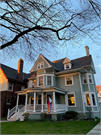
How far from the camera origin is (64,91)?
15.1 m

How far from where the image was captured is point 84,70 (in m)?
15.1

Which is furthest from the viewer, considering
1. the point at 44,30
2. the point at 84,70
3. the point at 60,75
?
the point at 60,75

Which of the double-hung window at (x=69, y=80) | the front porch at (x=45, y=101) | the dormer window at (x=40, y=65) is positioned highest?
the dormer window at (x=40, y=65)

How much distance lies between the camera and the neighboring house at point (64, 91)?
13367 mm

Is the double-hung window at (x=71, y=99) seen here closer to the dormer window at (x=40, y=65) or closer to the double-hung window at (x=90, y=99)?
the double-hung window at (x=90, y=99)

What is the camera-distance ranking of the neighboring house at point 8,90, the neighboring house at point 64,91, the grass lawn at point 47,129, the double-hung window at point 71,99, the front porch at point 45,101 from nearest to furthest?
the grass lawn at point 47,129 < the front porch at point 45,101 < the neighboring house at point 64,91 < the double-hung window at point 71,99 < the neighboring house at point 8,90

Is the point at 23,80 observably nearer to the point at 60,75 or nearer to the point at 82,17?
the point at 60,75

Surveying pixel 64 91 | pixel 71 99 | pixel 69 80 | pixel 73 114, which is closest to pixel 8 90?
pixel 64 91

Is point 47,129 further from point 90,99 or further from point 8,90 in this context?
point 8,90

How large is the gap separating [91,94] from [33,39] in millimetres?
12375

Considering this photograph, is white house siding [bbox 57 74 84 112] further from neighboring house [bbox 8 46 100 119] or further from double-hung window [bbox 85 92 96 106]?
double-hung window [bbox 85 92 96 106]

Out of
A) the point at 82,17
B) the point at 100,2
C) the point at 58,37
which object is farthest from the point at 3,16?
the point at 100,2

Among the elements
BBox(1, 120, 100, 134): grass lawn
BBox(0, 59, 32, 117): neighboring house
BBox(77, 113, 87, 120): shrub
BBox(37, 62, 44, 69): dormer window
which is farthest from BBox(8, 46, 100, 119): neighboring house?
BBox(1, 120, 100, 134): grass lawn

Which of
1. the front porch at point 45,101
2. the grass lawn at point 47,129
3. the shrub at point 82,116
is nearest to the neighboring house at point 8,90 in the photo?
the front porch at point 45,101
